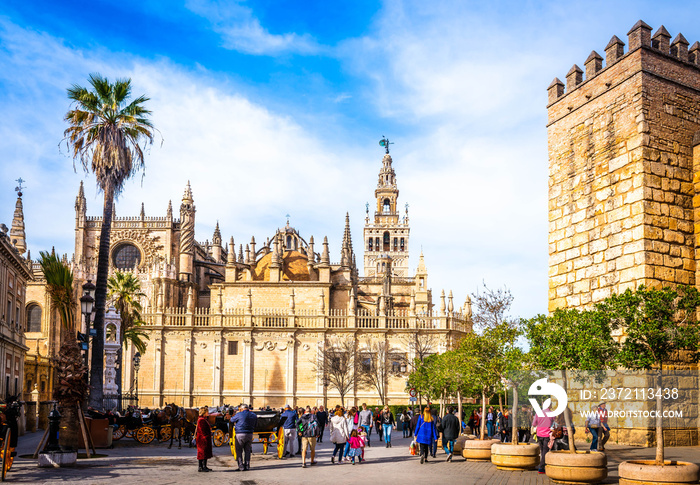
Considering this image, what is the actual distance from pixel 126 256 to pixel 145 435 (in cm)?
4545

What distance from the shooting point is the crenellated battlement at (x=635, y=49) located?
53.2ft

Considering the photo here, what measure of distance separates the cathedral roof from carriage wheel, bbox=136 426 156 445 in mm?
37554

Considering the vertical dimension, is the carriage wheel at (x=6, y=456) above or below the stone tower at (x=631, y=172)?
below

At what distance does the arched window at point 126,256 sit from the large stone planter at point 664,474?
58.5m

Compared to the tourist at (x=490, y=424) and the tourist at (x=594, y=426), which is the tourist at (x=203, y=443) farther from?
the tourist at (x=490, y=424)

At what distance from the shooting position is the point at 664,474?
10.0 metres

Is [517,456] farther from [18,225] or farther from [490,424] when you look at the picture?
[18,225]

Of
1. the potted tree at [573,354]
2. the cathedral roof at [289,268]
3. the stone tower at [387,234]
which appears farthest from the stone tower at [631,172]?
the stone tower at [387,234]

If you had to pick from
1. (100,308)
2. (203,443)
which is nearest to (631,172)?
(203,443)

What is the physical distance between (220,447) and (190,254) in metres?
42.1

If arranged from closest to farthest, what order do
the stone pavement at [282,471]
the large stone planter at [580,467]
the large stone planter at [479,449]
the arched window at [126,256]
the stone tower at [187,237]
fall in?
1. the large stone planter at [580,467]
2. the stone pavement at [282,471]
3. the large stone planter at [479,449]
4. the stone tower at [187,237]
5. the arched window at [126,256]

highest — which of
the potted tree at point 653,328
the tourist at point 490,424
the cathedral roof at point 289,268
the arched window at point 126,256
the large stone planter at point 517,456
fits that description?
the arched window at point 126,256

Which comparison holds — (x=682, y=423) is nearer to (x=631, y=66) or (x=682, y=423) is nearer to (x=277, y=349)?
(x=631, y=66)

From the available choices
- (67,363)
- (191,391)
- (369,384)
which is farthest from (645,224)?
(191,391)
